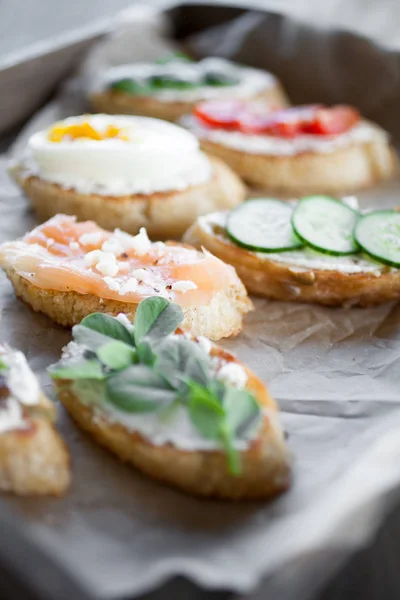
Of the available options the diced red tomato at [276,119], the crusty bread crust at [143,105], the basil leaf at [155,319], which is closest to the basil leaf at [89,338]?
the basil leaf at [155,319]

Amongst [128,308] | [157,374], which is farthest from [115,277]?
[157,374]

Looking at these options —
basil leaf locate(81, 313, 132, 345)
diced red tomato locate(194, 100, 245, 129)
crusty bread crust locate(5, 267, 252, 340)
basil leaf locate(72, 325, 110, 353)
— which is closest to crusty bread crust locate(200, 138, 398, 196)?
diced red tomato locate(194, 100, 245, 129)

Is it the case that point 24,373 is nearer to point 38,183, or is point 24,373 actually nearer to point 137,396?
point 137,396

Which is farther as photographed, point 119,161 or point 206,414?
point 119,161

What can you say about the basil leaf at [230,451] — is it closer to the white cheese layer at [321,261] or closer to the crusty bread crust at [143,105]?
the white cheese layer at [321,261]

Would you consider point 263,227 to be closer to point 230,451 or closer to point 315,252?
point 315,252

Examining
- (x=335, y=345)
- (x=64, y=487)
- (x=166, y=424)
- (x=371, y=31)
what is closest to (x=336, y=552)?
(x=166, y=424)

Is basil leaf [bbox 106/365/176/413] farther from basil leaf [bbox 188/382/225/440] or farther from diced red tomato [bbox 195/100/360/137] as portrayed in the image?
diced red tomato [bbox 195/100/360/137]
